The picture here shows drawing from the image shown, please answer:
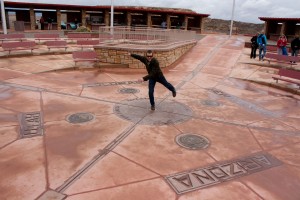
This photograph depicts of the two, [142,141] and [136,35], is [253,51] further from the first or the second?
[142,141]

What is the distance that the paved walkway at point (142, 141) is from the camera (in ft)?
13.2

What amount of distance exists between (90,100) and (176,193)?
4.87m

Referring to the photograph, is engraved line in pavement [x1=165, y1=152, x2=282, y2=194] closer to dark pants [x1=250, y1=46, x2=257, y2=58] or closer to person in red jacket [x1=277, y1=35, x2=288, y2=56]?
dark pants [x1=250, y1=46, x2=257, y2=58]

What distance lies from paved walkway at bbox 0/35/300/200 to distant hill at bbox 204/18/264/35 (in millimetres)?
30311

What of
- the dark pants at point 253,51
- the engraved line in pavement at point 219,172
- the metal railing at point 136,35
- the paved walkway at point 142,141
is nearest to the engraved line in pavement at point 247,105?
the paved walkway at point 142,141

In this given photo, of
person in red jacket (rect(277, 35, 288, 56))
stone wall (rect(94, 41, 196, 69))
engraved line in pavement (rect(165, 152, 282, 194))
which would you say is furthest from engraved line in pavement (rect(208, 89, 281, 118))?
person in red jacket (rect(277, 35, 288, 56))

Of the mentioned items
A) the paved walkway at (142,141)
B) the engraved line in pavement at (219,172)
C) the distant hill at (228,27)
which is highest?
the distant hill at (228,27)

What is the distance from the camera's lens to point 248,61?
52.0ft

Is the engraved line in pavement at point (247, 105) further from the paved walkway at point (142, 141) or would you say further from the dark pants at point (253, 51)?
the dark pants at point (253, 51)

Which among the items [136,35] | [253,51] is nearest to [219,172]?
[136,35]

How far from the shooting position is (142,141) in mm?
5496

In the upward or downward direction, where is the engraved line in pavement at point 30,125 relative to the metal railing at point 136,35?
downward

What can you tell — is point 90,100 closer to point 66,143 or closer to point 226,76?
point 66,143

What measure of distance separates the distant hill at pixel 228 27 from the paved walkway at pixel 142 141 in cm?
3031
